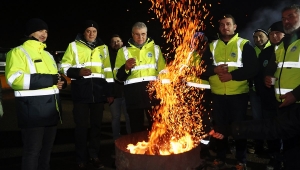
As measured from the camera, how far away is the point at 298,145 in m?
3.94

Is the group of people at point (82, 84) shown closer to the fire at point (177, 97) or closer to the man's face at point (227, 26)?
the fire at point (177, 97)

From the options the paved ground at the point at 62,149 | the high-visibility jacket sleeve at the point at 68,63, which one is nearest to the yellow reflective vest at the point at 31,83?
the high-visibility jacket sleeve at the point at 68,63

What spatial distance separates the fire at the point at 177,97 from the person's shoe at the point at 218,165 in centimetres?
50

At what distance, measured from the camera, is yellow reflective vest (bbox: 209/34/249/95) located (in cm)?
534

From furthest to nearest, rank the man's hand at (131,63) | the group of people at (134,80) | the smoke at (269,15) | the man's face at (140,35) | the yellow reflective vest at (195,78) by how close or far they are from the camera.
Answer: the smoke at (269,15), the yellow reflective vest at (195,78), the man's face at (140,35), the man's hand at (131,63), the group of people at (134,80)

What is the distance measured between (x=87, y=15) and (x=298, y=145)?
4299 centimetres

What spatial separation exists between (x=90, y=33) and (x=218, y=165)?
317cm

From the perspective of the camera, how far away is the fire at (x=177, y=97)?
14.6ft

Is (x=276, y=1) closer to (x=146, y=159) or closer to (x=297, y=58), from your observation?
(x=297, y=58)

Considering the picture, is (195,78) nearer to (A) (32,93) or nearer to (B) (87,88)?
(B) (87,88)

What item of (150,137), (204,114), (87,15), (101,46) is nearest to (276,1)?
(204,114)

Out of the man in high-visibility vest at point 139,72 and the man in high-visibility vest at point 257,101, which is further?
the man in high-visibility vest at point 257,101

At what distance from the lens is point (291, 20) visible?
4.36 meters

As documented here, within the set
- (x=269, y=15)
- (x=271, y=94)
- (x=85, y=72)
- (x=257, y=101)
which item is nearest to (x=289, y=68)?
(x=271, y=94)
